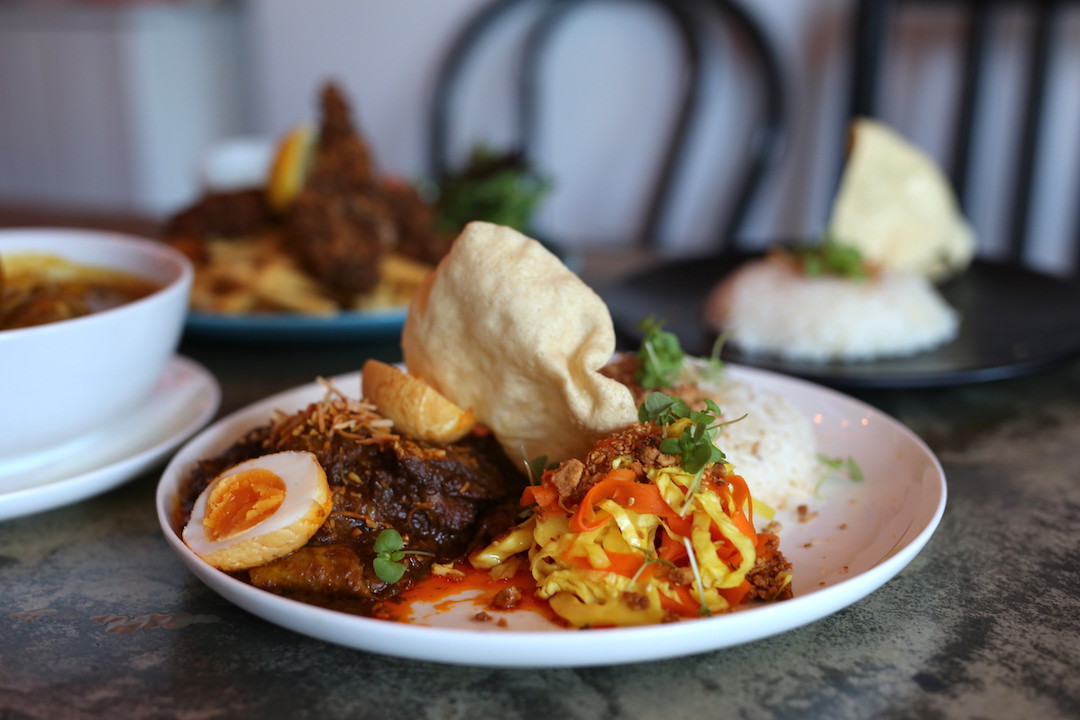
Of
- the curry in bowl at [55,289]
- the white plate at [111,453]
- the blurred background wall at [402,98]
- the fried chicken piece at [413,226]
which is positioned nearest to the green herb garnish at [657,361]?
the white plate at [111,453]

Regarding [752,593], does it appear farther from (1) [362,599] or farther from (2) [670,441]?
(1) [362,599]

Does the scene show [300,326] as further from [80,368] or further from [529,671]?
[529,671]

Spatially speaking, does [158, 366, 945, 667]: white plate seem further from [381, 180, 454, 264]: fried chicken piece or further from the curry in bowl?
[381, 180, 454, 264]: fried chicken piece

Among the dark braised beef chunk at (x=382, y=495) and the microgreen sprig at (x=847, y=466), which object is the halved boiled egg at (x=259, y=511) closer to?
the dark braised beef chunk at (x=382, y=495)

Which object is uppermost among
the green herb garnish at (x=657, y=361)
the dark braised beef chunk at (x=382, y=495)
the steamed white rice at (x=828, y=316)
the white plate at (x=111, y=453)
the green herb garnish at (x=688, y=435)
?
the green herb garnish at (x=688, y=435)

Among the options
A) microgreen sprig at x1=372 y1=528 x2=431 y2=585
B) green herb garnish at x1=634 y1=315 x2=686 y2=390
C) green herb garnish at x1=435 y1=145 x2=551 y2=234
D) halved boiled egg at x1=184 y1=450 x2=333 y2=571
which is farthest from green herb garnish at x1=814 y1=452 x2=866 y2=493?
green herb garnish at x1=435 y1=145 x2=551 y2=234

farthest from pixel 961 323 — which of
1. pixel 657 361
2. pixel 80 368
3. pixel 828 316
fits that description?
pixel 80 368

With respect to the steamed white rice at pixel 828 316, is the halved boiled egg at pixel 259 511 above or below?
above
